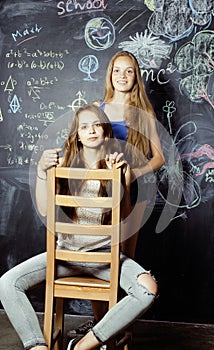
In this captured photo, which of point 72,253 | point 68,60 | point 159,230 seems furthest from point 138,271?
point 68,60

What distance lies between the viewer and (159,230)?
393 centimetres

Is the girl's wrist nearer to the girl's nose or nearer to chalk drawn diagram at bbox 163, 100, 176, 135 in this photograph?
the girl's nose

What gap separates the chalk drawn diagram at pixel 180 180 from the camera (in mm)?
3877

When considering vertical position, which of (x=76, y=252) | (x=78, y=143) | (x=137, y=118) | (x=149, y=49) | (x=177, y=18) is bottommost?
(x=76, y=252)

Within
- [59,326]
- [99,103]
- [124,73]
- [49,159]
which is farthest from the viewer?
[99,103]

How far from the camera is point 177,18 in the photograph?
12.6 feet

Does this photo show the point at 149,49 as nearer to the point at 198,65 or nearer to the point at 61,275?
the point at 198,65

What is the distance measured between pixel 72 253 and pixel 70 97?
56.2 inches

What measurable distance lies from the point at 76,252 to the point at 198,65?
1563mm

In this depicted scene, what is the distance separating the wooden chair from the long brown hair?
68 centimetres

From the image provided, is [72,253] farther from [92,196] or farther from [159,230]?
[159,230]

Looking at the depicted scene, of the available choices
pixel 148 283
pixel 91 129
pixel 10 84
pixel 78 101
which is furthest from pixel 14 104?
pixel 148 283

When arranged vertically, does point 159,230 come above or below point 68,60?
below

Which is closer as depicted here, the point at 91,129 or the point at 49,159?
the point at 49,159
